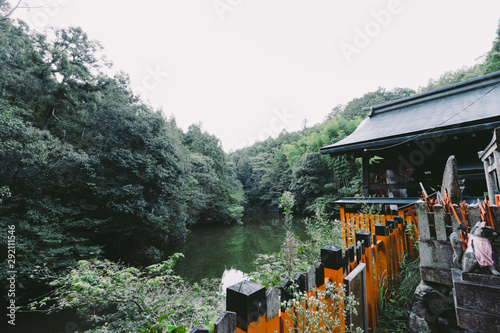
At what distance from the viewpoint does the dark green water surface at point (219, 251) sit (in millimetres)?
9195

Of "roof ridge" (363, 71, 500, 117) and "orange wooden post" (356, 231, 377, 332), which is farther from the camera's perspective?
"roof ridge" (363, 71, 500, 117)

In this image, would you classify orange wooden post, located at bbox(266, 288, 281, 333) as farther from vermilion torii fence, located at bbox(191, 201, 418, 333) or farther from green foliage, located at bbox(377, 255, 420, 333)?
green foliage, located at bbox(377, 255, 420, 333)

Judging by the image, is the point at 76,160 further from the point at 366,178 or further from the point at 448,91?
the point at 448,91

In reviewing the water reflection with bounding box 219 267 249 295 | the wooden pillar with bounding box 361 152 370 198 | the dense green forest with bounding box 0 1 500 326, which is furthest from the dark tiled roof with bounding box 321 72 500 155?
the water reflection with bounding box 219 267 249 295

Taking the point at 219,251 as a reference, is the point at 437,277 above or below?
above

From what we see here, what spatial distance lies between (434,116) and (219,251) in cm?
1135

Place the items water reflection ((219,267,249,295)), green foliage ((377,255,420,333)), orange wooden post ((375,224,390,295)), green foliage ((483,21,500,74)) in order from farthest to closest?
green foliage ((483,21,500,74)) < water reflection ((219,267,249,295)) < orange wooden post ((375,224,390,295)) < green foliage ((377,255,420,333))

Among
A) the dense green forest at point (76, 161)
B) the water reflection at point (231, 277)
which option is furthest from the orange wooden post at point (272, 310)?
the water reflection at point (231, 277)

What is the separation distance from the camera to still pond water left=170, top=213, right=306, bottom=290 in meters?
8.95

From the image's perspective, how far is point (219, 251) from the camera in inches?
476

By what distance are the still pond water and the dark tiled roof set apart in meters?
5.51

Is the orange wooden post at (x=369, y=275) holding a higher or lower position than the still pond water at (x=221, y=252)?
higher

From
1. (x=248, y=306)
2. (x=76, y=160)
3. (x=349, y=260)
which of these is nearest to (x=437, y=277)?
(x=349, y=260)

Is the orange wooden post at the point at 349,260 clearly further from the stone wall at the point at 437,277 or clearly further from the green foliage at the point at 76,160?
the green foliage at the point at 76,160
